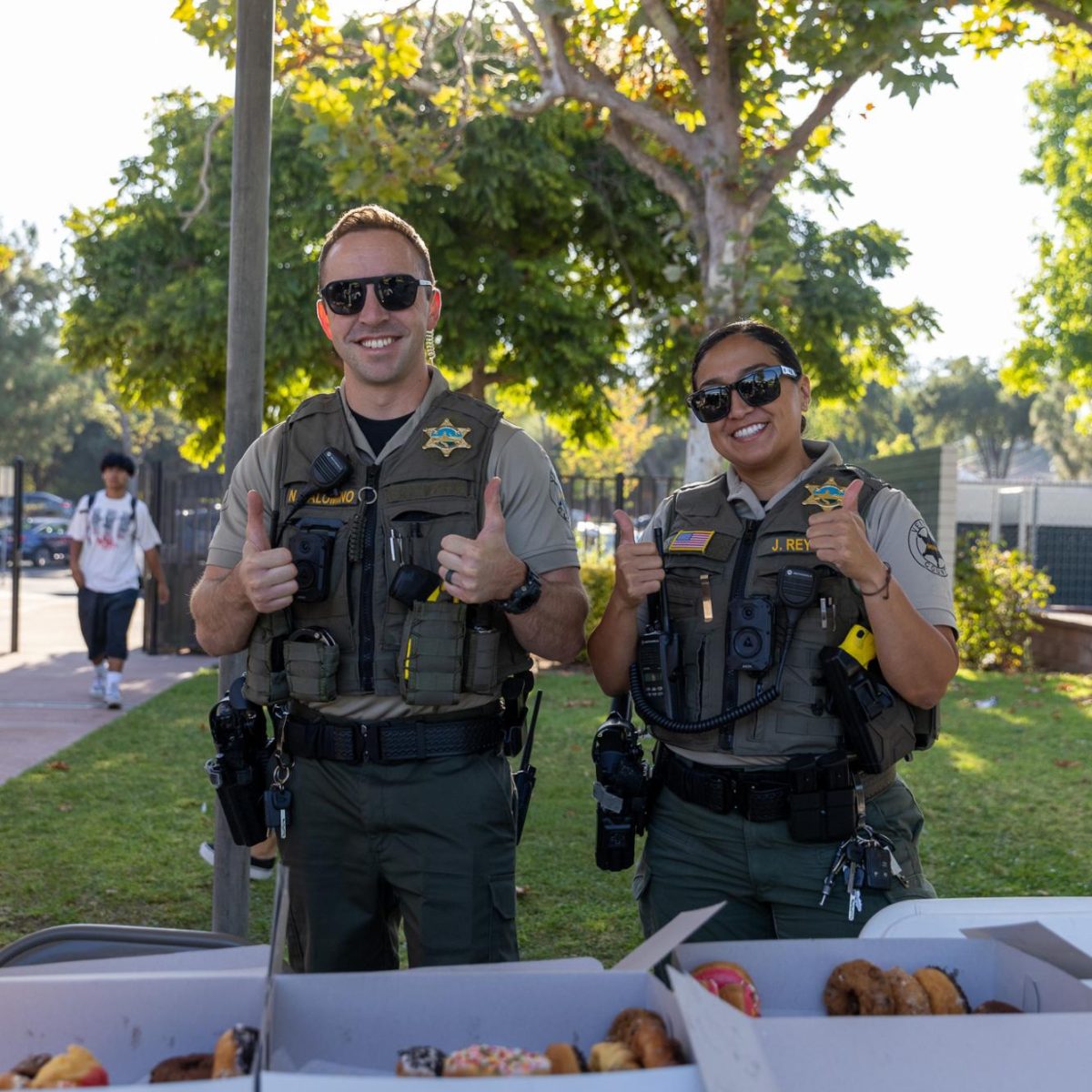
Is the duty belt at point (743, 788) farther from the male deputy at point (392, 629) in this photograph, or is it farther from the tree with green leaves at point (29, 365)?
the tree with green leaves at point (29, 365)

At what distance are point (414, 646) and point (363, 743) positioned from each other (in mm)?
269

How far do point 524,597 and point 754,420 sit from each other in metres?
0.67

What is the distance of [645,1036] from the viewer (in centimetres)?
153

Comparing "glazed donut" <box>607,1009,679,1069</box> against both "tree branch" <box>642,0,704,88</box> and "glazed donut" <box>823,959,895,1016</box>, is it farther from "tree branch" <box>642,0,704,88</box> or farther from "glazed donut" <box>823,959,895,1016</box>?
"tree branch" <box>642,0,704,88</box>

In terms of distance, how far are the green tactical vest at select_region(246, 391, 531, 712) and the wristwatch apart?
3.4 inches

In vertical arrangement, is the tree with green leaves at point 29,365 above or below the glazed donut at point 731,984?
above

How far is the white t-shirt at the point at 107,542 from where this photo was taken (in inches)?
390

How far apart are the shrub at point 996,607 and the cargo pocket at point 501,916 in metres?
11.7

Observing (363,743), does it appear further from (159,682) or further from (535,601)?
(159,682)

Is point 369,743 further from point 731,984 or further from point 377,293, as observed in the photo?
point 731,984

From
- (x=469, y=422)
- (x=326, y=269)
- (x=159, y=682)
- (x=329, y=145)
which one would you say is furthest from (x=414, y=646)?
(x=159, y=682)

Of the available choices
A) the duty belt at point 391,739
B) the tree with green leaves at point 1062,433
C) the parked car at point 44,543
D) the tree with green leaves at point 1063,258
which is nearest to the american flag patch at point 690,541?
the duty belt at point 391,739

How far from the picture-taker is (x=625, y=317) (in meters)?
17.9

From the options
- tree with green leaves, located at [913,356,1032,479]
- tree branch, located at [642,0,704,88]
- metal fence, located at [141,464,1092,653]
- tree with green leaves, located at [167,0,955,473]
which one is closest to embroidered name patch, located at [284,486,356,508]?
tree with green leaves, located at [167,0,955,473]
